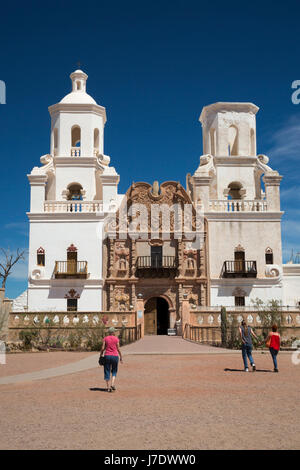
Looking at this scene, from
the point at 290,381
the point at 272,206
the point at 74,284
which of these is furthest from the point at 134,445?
the point at 272,206

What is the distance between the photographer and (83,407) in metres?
8.93

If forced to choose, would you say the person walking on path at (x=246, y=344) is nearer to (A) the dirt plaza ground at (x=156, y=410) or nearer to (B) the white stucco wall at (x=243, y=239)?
(A) the dirt plaza ground at (x=156, y=410)

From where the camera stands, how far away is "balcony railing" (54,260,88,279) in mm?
32438

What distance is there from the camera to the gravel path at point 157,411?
6602mm

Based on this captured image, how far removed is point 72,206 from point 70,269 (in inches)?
181

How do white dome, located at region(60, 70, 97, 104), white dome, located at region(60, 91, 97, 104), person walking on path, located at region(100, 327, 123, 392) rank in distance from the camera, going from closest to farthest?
person walking on path, located at region(100, 327, 123, 392), white dome, located at region(60, 91, 97, 104), white dome, located at region(60, 70, 97, 104)

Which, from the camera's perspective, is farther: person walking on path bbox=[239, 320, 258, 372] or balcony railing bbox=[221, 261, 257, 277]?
balcony railing bbox=[221, 261, 257, 277]

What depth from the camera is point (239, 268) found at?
1315 inches

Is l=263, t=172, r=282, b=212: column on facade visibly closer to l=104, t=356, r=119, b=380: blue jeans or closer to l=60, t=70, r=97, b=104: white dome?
l=60, t=70, r=97, b=104: white dome

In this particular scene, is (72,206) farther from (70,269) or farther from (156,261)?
(156,261)

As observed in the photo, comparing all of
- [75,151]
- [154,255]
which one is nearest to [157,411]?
[154,255]

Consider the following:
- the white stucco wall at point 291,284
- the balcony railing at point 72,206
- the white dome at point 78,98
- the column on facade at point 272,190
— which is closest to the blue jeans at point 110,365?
the balcony railing at point 72,206

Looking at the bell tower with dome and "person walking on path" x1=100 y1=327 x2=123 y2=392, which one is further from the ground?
the bell tower with dome

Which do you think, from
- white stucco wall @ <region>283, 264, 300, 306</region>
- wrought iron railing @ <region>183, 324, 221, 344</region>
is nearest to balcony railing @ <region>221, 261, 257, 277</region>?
white stucco wall @ <region>283, 264, 300, 306</region>
